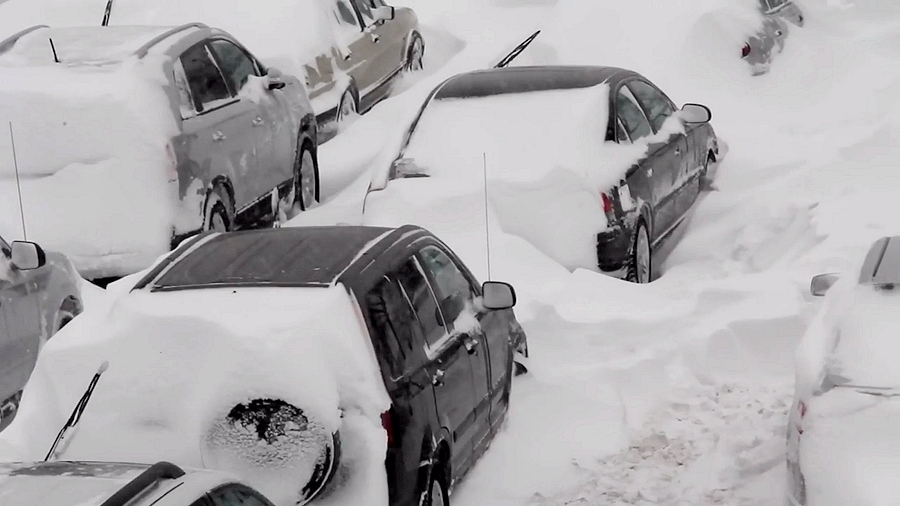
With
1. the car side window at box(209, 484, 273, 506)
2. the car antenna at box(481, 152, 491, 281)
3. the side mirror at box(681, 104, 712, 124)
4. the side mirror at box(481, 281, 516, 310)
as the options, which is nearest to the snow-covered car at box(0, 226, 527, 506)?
the side mirror at box(481, 281, 516, 310)

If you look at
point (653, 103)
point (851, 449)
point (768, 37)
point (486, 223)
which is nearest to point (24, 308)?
point (486, 223)

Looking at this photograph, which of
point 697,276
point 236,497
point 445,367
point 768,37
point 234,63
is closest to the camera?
point 236,497

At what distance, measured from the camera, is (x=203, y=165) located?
10328 mm

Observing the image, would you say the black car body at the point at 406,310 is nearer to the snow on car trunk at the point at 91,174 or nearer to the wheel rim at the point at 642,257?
the snow on car trunk at the point at 91,174

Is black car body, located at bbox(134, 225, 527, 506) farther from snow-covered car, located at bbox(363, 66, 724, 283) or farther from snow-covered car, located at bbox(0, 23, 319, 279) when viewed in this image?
snow-covered car, located at bbox(0, 23, 319, 279)

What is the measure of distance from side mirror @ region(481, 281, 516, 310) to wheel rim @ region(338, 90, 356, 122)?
769 cm

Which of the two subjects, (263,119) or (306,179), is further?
(306,179)

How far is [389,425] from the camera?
5879mm

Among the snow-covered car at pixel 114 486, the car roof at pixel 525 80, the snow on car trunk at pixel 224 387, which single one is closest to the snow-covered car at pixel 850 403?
the snow on car trunk at pixel 224 387

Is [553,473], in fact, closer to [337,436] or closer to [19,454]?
[337,436]

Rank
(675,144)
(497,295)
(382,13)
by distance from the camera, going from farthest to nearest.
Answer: (382,13) < (675,144) < (497,295)

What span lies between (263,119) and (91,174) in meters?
2.06

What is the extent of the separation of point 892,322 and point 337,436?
2212mm

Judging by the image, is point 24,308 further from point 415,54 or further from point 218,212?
point 415,54
